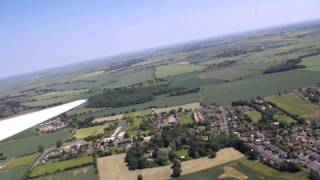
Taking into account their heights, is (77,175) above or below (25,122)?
below

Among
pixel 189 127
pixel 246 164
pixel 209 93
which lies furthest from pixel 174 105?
pixel 246 164

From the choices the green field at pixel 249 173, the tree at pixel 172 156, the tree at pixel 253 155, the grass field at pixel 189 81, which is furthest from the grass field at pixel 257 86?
the green field at pixel 249 173

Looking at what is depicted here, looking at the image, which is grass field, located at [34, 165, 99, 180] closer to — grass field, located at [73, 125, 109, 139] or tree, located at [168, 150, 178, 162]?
tree, located at [168, 150, 178, 162]

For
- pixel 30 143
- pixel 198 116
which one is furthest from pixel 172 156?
pixel 30 143

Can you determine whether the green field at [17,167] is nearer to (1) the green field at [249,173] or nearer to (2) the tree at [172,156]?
Answer: (2) the tree at [172,156]

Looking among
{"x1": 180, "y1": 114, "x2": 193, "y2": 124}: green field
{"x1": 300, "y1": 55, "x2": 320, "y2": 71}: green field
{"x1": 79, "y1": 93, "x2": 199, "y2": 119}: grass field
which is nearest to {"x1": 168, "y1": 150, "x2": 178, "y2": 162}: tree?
{"x1": 180, "y1": 114, "x2": 193, "y2": 124}: green field

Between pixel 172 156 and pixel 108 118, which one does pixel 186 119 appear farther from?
pixel 172 156
